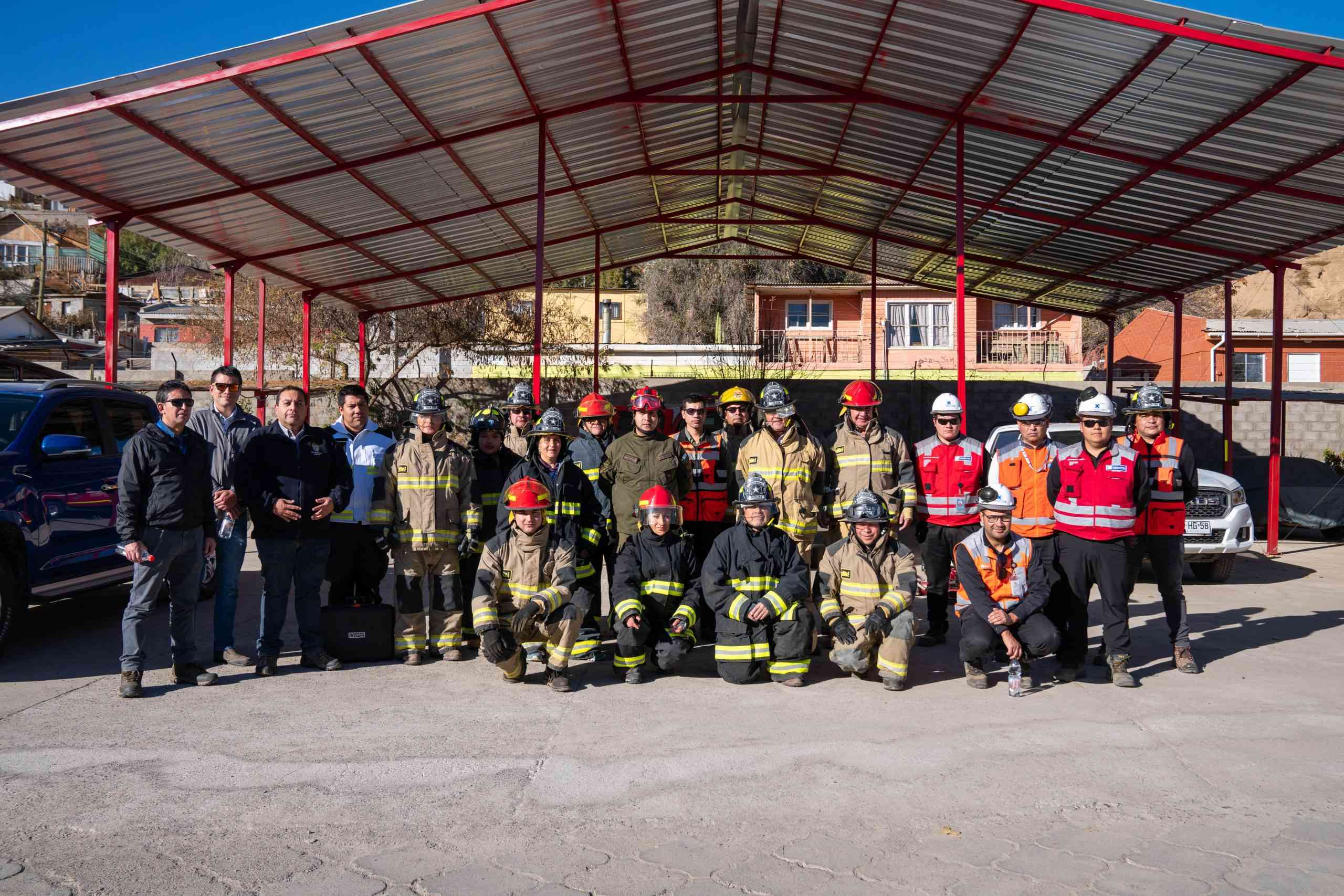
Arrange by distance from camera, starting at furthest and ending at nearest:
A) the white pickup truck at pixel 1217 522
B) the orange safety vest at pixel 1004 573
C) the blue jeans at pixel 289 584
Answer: the white pickup truck at pixel 1217 522 < the blue jeans at pixel 289 584 < the orange safety vest at pixel 1004 573

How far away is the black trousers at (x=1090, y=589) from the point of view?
6855 mm

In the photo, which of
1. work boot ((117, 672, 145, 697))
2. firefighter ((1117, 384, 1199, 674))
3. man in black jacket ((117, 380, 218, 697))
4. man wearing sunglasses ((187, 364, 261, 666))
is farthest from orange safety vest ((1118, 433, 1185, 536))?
work boot ((117, 672, 145, 697))

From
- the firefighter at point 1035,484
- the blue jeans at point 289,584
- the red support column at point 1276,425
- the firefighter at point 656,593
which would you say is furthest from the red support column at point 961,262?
the blue jeans at point 289,584

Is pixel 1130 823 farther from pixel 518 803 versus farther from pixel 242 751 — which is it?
pixel 242 751

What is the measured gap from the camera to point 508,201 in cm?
1509

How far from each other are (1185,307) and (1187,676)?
52.9 metres

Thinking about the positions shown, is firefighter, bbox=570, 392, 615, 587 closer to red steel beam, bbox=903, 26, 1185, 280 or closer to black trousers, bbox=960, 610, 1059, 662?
black trousers, bbox=960, 610, 1059, 662

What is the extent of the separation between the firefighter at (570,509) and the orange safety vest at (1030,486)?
302 cm

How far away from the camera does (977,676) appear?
6695 millimetres

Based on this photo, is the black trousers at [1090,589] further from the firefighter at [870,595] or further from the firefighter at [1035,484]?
the firefighter at [870,595]

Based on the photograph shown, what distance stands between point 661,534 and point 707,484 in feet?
3.34

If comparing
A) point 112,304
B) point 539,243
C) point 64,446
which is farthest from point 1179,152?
point 112,304

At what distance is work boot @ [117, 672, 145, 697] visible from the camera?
6.28m

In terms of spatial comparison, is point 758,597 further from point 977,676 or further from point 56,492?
point 56,492
